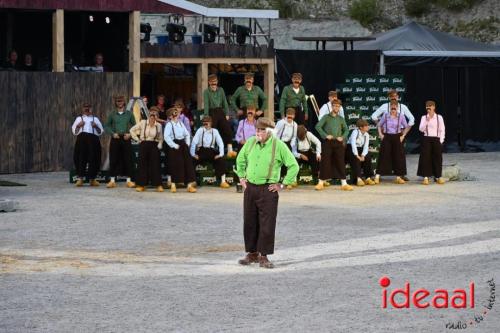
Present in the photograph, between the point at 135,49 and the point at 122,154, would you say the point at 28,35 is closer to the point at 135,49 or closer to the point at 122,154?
the point at 135,49

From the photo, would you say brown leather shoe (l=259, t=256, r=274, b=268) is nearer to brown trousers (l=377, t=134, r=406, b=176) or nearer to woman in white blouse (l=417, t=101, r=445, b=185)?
woman in white blouse (l=417, t=101, r=445, b=185)

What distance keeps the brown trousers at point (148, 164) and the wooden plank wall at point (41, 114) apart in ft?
18.2

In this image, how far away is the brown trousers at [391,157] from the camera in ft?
98.1

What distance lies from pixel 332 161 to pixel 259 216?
11.5 m

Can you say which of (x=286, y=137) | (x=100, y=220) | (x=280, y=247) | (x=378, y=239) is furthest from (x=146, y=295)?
(x=286, y=137)

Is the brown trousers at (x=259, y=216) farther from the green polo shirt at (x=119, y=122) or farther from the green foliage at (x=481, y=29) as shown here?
the green foliage at (x=481, y=29)

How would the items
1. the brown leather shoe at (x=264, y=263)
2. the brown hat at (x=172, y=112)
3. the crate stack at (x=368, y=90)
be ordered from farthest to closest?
the crate stack at (x=368, y=90) < the brown hat at (x=172, y=112) < the brown leather shoe at (x=264, y=263)

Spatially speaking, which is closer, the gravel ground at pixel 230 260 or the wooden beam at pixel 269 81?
the gravel ground at pixel 230 260

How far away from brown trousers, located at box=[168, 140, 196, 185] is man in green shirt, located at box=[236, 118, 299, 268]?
10.5m

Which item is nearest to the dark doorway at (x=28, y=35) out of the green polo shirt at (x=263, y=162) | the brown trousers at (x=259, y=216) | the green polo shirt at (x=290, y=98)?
the green polo shirt at (x=290, y=98)

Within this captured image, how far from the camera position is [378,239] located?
1959 cm

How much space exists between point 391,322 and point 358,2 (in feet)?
170

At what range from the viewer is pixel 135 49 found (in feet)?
117

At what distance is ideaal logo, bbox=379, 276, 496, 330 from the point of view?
13.6 metres
